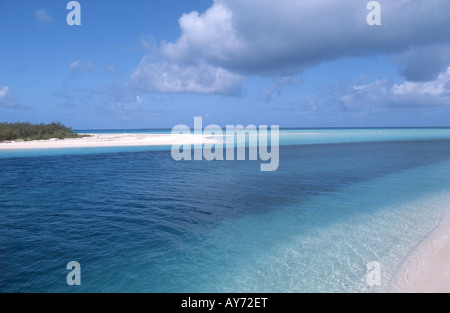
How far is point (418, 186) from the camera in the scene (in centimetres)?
1449

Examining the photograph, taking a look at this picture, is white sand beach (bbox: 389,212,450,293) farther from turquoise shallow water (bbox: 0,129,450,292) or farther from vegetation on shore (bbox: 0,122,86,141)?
vegetation on shore (bbox: 0,122,86,141)

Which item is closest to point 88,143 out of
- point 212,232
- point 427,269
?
point 212,232

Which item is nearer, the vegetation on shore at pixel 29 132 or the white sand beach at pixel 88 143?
the white sand beach at pixel 88 143

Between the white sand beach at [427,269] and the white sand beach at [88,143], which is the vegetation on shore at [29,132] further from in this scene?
the white sand beach at [427,269]

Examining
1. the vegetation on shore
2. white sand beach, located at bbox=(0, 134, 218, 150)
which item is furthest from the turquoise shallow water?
the vegetation on shore

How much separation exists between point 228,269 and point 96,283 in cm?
313

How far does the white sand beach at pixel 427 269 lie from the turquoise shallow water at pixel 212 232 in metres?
0.27

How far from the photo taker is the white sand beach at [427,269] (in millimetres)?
5441

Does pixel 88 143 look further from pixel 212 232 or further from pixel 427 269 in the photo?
pixel 427 269

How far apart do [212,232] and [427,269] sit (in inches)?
235

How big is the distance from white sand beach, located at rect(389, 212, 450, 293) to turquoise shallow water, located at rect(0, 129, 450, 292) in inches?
10.8

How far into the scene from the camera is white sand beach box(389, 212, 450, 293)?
544 centimetres

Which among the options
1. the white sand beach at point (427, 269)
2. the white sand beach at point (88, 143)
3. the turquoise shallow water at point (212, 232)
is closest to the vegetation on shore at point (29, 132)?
the white sand beach at point (88, 143)
